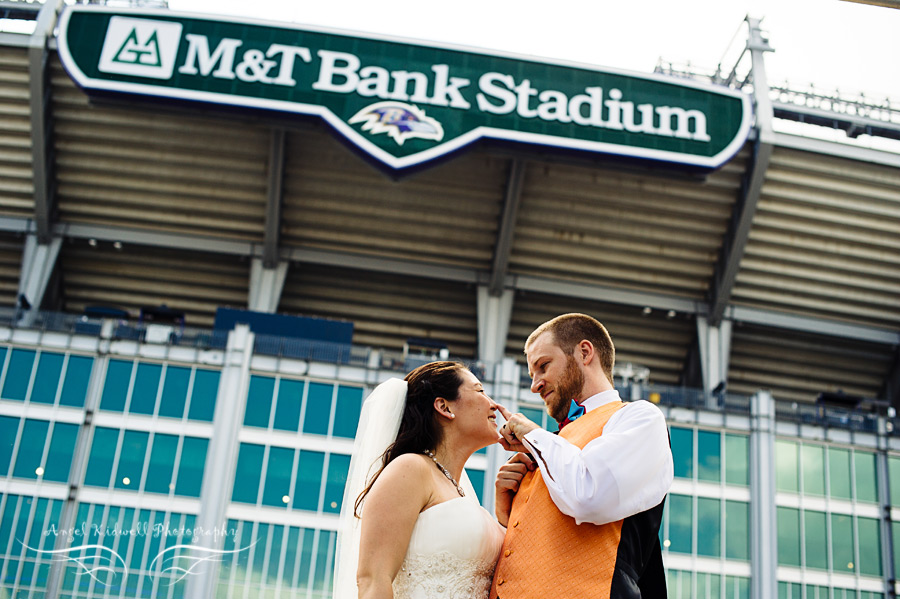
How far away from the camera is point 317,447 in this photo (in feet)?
86.6

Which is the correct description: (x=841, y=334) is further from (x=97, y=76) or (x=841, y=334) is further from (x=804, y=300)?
(x=97, y=76)

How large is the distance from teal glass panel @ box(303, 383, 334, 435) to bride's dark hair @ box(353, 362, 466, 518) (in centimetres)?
2265

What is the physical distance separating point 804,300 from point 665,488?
30.0 meters

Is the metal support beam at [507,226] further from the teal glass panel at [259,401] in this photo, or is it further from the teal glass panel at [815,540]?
the teal glass panel at [815,540]

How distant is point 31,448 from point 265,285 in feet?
30.3

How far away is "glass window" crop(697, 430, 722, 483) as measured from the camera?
2744cm

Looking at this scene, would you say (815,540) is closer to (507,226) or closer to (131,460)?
(507,226)

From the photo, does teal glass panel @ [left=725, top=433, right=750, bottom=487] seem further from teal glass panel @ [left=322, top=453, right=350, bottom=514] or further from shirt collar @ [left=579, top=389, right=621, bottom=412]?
shirt collar @ [left=579, top=389, right=621, bottom=412]

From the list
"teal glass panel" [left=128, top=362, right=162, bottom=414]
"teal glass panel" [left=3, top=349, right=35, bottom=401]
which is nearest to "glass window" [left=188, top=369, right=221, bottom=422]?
"teal glass panel" [left=128, top=362, right=162, bottom=414]

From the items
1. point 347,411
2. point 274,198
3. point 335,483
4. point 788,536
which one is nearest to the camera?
point 335,483

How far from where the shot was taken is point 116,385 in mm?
26453

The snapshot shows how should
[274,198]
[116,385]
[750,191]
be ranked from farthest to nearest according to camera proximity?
1. [274,198]
2. [750,191]
3. [116,385]

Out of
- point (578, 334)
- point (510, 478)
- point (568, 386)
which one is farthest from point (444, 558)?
point (578, 334)

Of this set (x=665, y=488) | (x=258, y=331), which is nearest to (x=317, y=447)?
(x=258, y=331)
